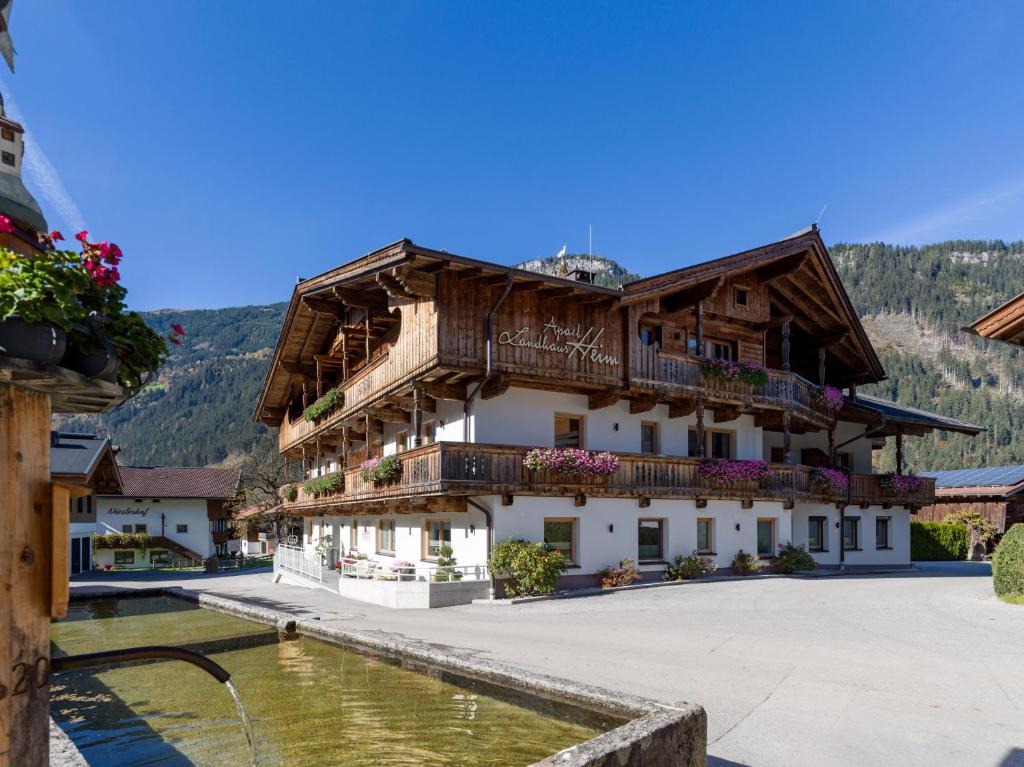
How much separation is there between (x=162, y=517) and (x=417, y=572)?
36.4 metres

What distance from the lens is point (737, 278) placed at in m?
26.9

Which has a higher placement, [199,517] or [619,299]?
[619,299]

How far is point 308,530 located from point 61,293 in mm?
40490

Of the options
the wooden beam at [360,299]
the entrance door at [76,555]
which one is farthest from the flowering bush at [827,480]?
the entrance door at [76,555]

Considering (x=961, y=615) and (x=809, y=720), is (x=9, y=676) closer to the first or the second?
(x=809, y=720)

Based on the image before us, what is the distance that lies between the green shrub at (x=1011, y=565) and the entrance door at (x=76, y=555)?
4084 centimetres

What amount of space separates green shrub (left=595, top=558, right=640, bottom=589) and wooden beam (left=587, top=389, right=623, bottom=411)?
4528 millimetres

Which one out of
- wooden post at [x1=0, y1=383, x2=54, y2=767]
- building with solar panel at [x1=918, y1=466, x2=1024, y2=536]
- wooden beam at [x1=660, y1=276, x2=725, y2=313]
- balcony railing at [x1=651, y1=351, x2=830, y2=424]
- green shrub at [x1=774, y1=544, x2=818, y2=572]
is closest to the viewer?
wooden post at [x1=0, y1=383, x2=54, y2=767]

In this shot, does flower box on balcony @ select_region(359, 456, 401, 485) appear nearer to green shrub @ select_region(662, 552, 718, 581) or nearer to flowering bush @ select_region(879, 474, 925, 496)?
green shrub @ select_region(662, 552, 718, 581)

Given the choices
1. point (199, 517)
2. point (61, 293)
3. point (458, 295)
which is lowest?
point (199, 517)

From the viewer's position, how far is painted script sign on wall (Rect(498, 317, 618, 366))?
20609 millimetres

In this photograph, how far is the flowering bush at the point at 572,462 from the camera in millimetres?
20188

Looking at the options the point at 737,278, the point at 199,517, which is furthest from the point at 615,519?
the point at 199,517

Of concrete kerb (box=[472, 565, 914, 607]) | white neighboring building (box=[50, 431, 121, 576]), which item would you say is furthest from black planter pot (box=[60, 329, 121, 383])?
white neighboring building (box=[50, 431, 121, 576])
